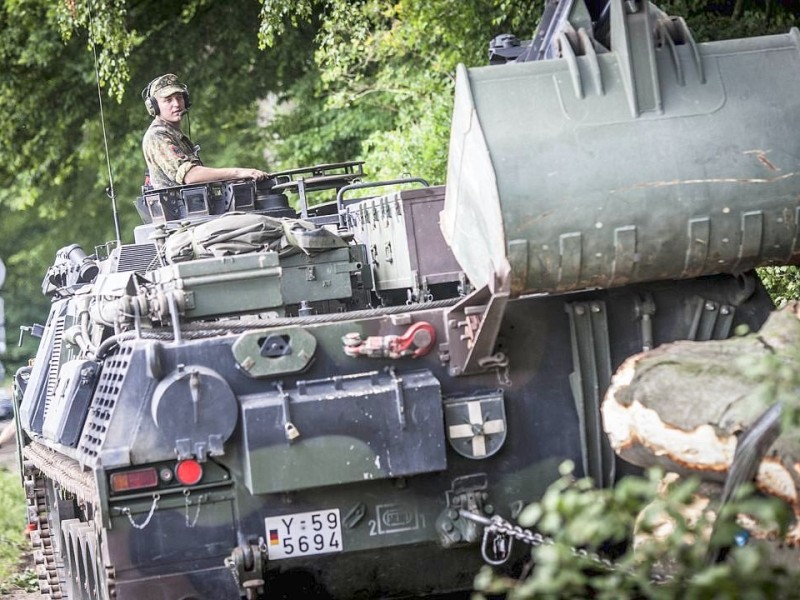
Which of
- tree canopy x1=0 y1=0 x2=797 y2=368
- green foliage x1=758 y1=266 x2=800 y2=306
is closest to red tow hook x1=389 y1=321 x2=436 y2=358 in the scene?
green foliage x1=758 y1=266 x2=800 y2=306

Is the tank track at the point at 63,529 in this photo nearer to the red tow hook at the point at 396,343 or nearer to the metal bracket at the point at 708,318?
the red tow hook at the point at 396,343

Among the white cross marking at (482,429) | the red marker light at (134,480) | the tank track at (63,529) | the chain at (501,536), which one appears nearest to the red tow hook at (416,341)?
the white cross marking at (482,429)

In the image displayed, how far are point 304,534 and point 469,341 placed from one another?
1.07 m

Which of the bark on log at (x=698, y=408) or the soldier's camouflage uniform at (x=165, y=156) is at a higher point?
the soldier's camouflage uniform at (x=165, y=156)

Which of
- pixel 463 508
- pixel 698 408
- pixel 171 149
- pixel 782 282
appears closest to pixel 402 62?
pixel 782 282

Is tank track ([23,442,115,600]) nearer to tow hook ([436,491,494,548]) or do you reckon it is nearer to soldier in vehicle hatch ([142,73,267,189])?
tow hook ([436,491,494,548])

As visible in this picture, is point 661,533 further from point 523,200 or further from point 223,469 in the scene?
point 223,469

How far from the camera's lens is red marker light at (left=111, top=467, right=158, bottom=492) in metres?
6.33

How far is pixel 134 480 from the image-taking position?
6.34 m

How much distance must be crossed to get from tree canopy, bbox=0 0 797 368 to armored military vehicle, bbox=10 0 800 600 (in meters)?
6.52

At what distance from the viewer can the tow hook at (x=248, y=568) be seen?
629 centimetres

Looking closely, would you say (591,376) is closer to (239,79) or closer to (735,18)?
(735,18)

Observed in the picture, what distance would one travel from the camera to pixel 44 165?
68.2ft

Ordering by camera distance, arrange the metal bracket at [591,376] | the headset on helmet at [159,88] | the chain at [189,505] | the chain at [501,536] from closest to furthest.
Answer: the chain at [501,536] → the chain at [189,505] → the metal bracket at [591,376] → the headset on helmet at [159,88]
